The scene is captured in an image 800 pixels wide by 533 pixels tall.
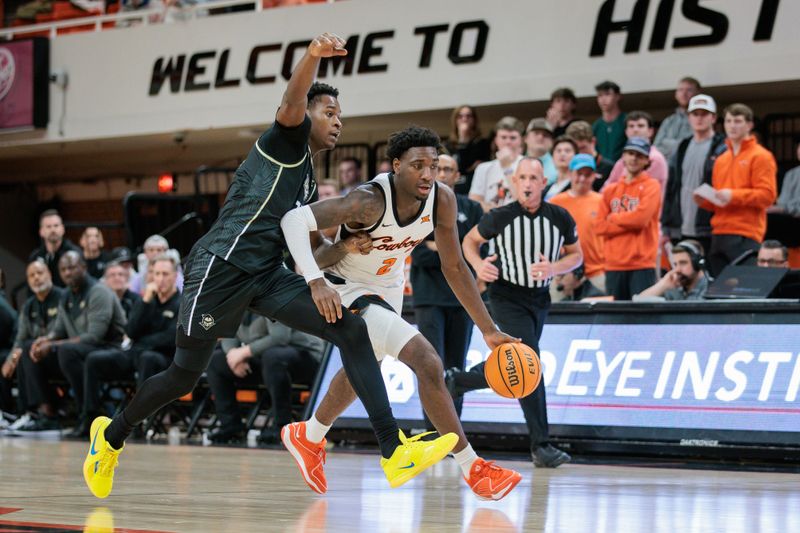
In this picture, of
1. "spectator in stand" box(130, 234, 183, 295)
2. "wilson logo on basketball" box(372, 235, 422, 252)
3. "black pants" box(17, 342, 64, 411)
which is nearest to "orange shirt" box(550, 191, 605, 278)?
"spectator in stand" box(130, 234, 183, 295)

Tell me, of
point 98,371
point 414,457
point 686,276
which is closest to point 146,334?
point 98,371

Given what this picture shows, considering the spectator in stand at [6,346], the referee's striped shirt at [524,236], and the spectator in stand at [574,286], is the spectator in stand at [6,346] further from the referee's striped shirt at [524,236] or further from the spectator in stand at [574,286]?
the referee's striped shirt at [524,236]

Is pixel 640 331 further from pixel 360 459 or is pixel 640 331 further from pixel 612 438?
pixel 360 459

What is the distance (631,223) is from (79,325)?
5909 millimetres

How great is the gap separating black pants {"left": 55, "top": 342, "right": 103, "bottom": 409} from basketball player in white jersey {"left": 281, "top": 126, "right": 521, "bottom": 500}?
649 cm

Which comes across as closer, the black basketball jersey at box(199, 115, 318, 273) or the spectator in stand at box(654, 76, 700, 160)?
the black basketball jersey at box(199, 115, 318, 273)

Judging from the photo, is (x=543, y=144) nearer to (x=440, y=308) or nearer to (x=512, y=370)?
(x=440, y=308)

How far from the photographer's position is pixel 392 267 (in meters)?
6.39

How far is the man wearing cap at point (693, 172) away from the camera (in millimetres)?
11023

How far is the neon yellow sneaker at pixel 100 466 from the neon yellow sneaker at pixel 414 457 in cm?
135

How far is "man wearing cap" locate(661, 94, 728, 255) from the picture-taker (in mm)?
11023

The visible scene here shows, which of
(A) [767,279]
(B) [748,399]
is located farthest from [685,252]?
(B) [748,399]

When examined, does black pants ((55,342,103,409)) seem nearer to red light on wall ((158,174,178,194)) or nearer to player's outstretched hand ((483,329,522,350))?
red light on wall ((158,174,178,194))

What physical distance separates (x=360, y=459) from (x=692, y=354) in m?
2.52
